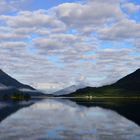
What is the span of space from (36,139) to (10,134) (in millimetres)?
8775

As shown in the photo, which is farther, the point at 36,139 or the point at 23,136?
the point at 23,136

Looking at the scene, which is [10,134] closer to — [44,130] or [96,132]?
[44,130]

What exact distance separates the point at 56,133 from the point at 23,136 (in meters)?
6.56

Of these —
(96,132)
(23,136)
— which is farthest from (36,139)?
(96,132)

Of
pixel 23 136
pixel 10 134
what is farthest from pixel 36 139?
pixel 10 134

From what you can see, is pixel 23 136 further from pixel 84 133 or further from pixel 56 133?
pixel 84 133

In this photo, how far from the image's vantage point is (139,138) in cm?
5856

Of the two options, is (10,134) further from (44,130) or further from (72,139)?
(72,139)

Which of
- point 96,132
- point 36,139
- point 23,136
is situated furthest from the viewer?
point 96,132

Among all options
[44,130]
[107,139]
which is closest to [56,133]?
[44,130]

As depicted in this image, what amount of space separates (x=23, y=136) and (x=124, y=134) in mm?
17765

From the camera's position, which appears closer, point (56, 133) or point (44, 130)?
point (56, 133)

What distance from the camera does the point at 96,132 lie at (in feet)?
216

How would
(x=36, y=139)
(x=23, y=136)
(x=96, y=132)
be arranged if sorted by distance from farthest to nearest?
(x=96, y=132) < (x=23, y=136) < (x=36, y=139)
